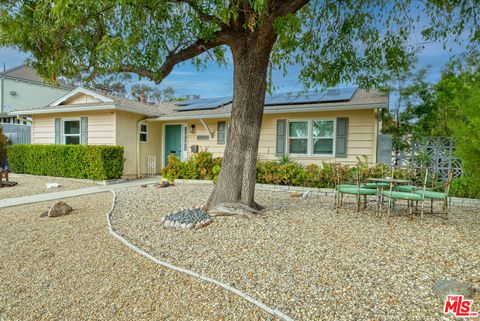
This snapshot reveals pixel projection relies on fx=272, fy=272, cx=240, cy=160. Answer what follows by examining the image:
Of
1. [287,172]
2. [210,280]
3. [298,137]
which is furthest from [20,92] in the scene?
[210,280]

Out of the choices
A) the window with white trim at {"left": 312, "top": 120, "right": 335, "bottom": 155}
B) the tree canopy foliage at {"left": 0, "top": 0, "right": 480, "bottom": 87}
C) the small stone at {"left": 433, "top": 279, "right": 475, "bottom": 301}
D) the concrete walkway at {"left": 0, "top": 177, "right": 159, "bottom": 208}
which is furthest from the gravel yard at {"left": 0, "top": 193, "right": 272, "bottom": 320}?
the window with white trim at {"left": 312, "top": 120, "right": 335, "bottom": 155}

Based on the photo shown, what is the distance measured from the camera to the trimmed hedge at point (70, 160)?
9.91 metres

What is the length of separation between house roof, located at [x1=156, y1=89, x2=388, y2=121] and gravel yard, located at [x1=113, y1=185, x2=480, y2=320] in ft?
14.0

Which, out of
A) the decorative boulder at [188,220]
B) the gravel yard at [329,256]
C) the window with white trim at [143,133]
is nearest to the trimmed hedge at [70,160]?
the window with white trim at [143,133]

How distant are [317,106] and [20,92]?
2291 centimetres

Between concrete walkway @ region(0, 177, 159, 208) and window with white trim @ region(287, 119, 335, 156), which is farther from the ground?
window with white trim @ region(287, 119, 335, 156)

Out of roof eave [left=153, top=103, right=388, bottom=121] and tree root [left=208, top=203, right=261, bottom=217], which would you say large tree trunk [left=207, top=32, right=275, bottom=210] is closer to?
tree root [left=208, top=203, right=261, bottom=217]

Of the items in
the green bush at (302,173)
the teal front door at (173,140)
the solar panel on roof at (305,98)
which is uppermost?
the solar panel on roof at (305,98)

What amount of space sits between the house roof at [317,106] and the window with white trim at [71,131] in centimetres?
367

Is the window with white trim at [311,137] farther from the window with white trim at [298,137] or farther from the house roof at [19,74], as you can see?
the house roof at [19,74]

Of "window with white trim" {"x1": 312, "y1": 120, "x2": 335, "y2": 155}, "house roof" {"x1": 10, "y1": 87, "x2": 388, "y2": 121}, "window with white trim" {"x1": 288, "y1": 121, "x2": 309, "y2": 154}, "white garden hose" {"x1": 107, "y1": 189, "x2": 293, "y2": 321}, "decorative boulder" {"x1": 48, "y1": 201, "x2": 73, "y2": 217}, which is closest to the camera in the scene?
"white garden hose" {"x1": 107, "y1": 189, "x2": 293, "y2": 321}

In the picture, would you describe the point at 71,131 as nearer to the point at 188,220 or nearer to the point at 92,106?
the point at 92,106

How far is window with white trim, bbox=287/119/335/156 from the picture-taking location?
9648mm

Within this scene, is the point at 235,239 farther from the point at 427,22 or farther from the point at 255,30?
the point at 427,22
